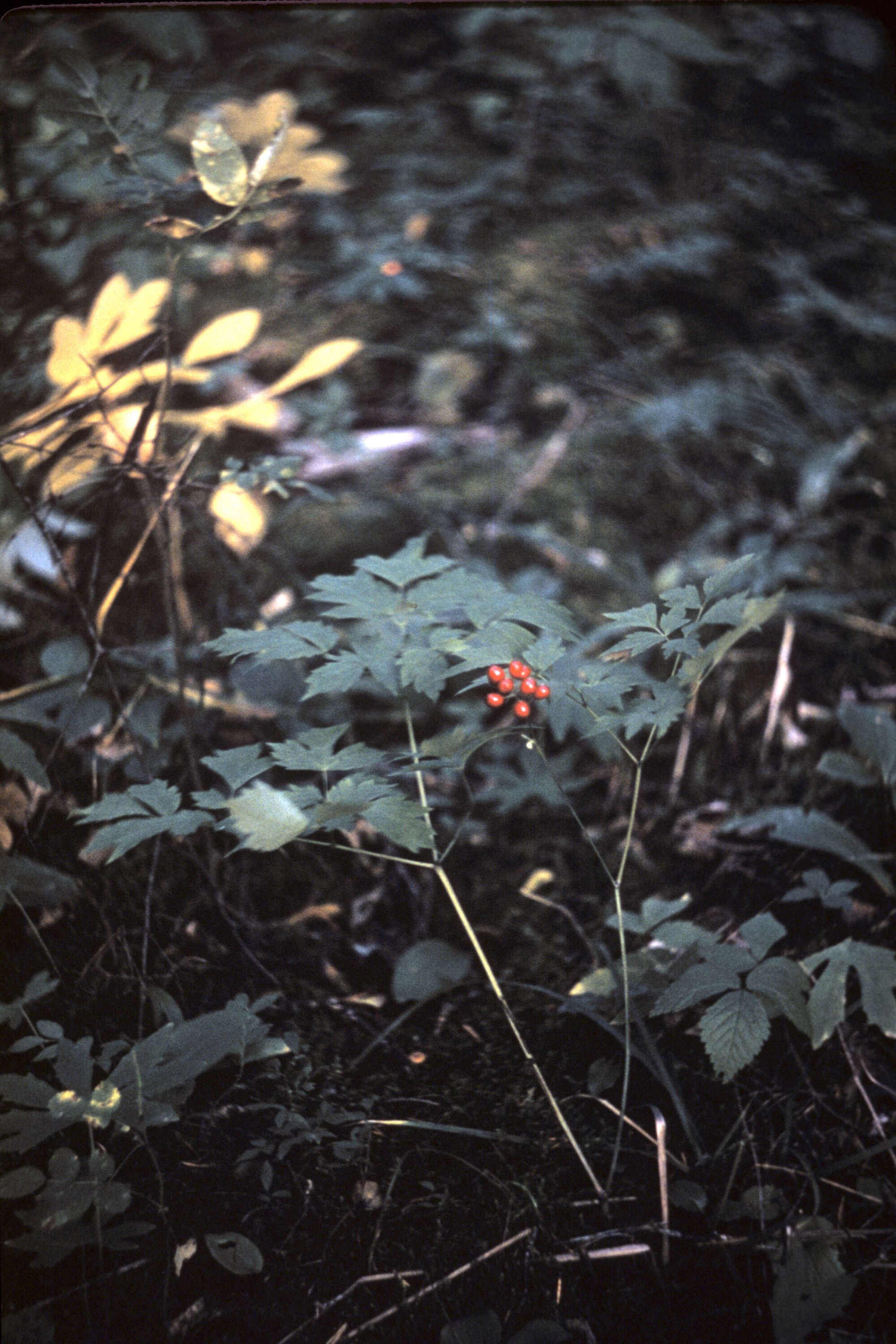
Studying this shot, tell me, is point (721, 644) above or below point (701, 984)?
above

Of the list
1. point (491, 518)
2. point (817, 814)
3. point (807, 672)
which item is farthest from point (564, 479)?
point (817, 814)

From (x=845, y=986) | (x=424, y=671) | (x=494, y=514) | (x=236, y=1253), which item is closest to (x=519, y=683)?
(x=424, y=671)

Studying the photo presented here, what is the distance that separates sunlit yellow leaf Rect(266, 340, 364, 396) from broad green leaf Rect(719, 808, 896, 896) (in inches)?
42.2

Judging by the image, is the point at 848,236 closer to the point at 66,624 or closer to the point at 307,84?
the point at 307,84

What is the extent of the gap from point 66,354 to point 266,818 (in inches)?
39.8

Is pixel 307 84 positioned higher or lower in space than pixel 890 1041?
higher

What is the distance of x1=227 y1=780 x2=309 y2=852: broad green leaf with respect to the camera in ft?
2.70

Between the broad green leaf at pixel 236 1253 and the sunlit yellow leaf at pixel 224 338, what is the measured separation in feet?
4.44

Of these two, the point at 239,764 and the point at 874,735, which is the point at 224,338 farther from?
the point at 874,735

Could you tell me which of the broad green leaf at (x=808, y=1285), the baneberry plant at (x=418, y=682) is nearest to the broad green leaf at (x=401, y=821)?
the baneberry plant at (x=418, y=682)

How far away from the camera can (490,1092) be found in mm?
1050

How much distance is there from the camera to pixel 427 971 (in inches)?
47.5

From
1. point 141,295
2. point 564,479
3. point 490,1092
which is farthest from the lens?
point 564,479

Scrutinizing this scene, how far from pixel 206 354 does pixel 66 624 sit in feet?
1.80
